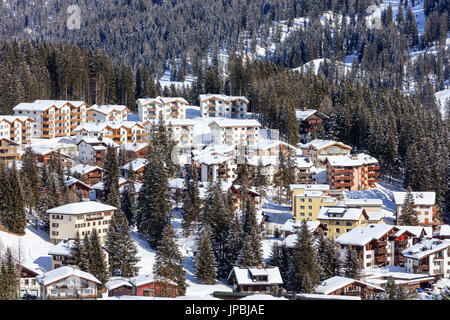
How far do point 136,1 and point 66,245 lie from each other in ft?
477

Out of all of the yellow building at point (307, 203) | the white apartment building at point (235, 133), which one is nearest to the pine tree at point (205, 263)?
the yellow building at point (307, 203)

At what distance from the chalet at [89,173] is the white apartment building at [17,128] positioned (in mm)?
10587

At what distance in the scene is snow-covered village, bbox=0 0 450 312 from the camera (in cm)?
3966

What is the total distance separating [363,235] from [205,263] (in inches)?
510

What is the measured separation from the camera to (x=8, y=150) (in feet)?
205

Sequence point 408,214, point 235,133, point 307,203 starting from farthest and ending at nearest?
point 235,133 → point 408,214 → point 307,203

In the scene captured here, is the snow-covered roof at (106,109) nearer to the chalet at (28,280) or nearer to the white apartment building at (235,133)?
the white apartment building at (235,133)

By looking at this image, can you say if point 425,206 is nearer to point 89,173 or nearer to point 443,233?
point 443,233

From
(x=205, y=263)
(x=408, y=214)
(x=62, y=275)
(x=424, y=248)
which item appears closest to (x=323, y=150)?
(x=408, y=214)

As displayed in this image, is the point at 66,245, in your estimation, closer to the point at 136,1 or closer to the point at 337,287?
the point at 337,287

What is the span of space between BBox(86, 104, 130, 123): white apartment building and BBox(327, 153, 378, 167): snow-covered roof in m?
25.7

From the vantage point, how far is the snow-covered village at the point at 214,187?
39656 mm
